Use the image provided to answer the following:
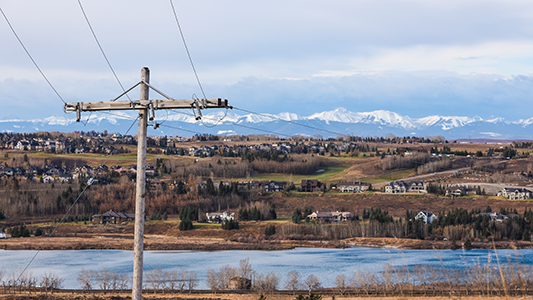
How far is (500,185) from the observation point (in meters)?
112

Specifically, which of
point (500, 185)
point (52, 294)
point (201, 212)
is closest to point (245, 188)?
point (201, 212)

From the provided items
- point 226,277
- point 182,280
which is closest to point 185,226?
point 226,277

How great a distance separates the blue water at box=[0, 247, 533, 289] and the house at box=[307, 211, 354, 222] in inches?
711

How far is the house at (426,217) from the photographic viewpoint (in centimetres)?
8538

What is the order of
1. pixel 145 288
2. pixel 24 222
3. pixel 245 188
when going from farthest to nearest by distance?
pixel 245 188 < pixel 24 222 < pixel 145 288

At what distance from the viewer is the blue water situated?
53.2 m

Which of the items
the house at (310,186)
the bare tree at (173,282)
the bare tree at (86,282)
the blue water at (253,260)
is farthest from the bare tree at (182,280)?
the house at (310,186)

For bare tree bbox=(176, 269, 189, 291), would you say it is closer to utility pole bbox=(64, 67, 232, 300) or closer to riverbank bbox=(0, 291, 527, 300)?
riverbank bbox=(0, 291, 527, 300)

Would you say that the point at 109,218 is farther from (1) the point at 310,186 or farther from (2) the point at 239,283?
(2) the point at 239,283

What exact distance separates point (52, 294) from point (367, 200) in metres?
74.6

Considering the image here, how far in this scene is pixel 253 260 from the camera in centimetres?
6169

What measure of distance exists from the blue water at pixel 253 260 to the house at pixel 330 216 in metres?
18.1

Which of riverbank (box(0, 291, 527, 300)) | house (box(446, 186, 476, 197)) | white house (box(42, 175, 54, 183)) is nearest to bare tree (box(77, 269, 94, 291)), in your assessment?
riverbank (box(0, 291, 527, 300))

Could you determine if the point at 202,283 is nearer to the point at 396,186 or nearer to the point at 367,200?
the point at 367,200
